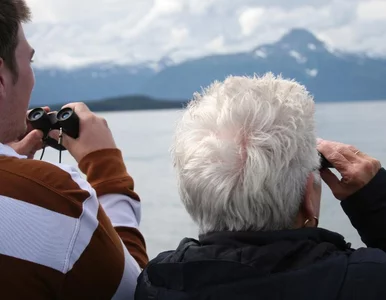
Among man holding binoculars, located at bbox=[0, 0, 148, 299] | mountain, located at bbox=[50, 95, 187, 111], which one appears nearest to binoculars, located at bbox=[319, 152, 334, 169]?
man holding binoculars, located at bbox=[0, 0, 148, 299]

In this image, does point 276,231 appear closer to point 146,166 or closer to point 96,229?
point 96,229

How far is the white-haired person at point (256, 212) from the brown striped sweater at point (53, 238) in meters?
0.10

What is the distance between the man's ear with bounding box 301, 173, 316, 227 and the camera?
4.35 feet

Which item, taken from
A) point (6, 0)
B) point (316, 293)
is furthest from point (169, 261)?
point (6, 0)

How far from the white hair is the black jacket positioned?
0.04m

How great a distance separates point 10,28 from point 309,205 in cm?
71

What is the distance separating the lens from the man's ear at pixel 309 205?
133 centimetres

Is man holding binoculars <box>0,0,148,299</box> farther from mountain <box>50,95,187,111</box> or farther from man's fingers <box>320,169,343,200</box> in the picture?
mountain <box>50,95,187,111</box>

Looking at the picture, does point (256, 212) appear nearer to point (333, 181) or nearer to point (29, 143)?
point (333, 181)

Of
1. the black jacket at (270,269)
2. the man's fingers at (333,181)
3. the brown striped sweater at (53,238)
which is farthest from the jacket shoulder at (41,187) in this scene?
the man's fingers at (333,181)

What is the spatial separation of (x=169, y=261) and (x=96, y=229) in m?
0.16

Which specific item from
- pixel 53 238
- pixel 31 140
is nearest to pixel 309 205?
pixel 53 238

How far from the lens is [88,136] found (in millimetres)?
1572

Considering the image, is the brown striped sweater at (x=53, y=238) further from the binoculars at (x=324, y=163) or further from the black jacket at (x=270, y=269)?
the binoculars at (x=324, y=163)
